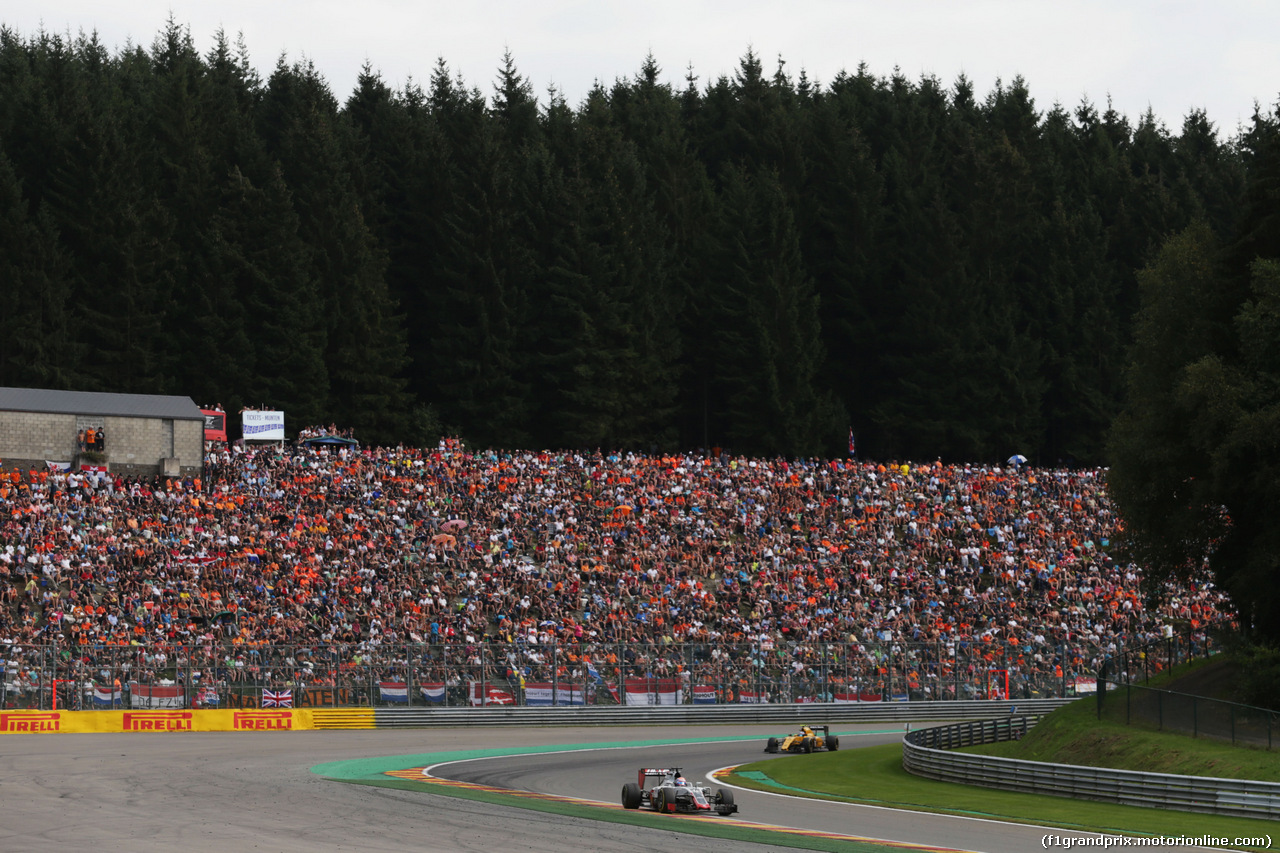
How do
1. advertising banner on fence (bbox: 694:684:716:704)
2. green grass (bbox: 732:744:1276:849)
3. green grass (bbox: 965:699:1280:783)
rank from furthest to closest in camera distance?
1. advertising banner on fence (bbox: 694:684:716:704)
2. green grass (bbox: 965:699:1280:783)
3. green grass (bbox: 732:744:1276:849)

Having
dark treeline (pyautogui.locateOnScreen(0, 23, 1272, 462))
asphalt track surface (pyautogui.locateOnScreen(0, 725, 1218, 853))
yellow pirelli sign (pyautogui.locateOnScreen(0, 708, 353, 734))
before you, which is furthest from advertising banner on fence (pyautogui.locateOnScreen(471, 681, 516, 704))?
dark treeline (pyautogui.locateOnScreen(0, 23, 1272, 462))

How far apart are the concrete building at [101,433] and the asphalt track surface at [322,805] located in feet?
63.8

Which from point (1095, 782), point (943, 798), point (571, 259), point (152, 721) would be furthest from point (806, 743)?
Result: point (571, 259)

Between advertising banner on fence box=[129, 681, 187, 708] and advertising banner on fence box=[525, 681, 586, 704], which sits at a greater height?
advertising banner on fence box=[129, 681, 187, 708]

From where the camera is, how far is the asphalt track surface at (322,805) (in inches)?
877

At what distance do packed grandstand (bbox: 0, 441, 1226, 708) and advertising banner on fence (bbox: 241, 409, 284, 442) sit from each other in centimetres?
753

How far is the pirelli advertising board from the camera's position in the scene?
139 feet

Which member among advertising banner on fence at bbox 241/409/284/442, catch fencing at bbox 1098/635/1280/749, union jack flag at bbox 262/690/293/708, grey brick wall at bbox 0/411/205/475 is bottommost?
catch fencing at bbox 1098/635/1280/749

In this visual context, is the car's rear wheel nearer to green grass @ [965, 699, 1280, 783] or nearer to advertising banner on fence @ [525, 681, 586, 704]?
green grass @ [965, 699, 1280, 783]

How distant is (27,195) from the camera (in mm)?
83812

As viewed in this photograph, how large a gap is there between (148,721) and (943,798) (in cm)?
2321

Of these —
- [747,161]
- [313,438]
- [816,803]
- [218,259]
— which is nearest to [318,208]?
[218,259]

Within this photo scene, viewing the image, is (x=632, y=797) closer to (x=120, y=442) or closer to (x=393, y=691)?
(x=393, y=691)

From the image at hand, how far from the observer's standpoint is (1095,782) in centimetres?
3006
